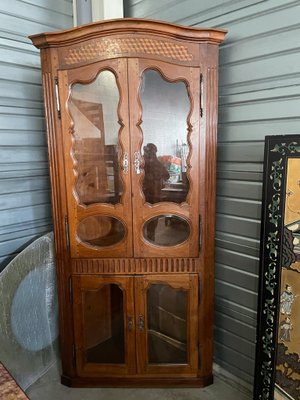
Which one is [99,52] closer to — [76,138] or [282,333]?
[76,138]

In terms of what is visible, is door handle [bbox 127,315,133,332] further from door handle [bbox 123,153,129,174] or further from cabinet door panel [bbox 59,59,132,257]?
door handle [bbox 123,153,129,174]

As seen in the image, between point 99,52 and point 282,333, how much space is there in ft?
5.34

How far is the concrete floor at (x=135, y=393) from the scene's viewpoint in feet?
6.30

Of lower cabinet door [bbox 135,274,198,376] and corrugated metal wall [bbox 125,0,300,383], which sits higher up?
corrugated metal wall [bbox 125,0,300,383]

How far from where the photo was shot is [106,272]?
1828 millimetres

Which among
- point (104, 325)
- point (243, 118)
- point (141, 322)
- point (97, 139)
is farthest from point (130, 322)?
point (243, 118)

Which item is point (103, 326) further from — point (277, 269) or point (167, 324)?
point (277, 269)

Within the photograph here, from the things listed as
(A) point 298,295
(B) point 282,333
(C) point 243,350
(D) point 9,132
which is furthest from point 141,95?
(C) point 243,350

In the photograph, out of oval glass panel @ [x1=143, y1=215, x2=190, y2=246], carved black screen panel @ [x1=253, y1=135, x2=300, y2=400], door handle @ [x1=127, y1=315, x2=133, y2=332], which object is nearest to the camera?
carved black screen panel @ [x1=253, y1=135, x2=300, y2=400]

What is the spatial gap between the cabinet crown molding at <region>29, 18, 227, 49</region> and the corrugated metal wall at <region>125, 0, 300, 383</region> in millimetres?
242

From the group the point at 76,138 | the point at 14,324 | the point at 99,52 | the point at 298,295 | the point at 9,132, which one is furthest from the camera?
the point at 9,132

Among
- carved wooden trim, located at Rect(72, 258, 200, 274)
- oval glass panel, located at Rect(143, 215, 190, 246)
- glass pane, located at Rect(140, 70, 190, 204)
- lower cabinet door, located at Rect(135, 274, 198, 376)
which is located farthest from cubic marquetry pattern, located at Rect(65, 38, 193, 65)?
lower cabinet door, located at Rect(135, 274, 198, 376)

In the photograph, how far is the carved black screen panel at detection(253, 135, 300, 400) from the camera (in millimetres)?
1412

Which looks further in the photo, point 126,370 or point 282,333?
point 126,370
